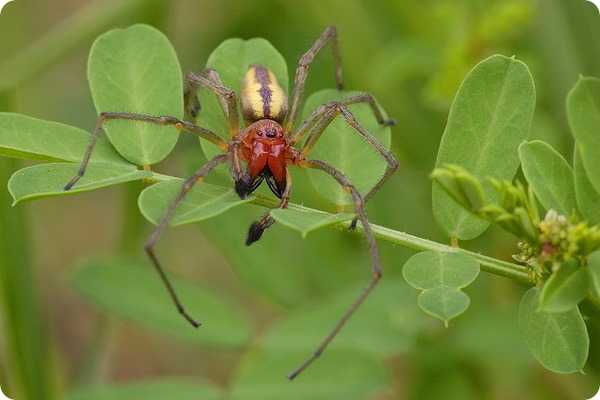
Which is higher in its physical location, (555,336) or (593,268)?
(593,268)

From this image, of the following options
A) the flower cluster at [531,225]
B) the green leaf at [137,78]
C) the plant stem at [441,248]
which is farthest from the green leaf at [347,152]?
the flower cluster at [531,225]

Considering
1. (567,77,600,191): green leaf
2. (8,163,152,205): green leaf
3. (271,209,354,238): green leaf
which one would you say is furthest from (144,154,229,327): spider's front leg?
(567,77,600,191): green leaf

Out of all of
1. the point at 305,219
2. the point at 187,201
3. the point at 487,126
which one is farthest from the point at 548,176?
the point at 187,201

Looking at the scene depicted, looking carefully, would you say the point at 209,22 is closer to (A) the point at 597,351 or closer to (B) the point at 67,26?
(B) the point at 67,26

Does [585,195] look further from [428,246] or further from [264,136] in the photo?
[264,136]

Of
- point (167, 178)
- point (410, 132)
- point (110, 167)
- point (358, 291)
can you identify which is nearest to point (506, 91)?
point (167, 178)

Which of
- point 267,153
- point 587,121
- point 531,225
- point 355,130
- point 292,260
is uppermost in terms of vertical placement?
point 587,121

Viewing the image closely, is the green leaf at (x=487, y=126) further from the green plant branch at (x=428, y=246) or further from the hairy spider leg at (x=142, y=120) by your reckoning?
the hairy spider leg at (x=142, y=120)
